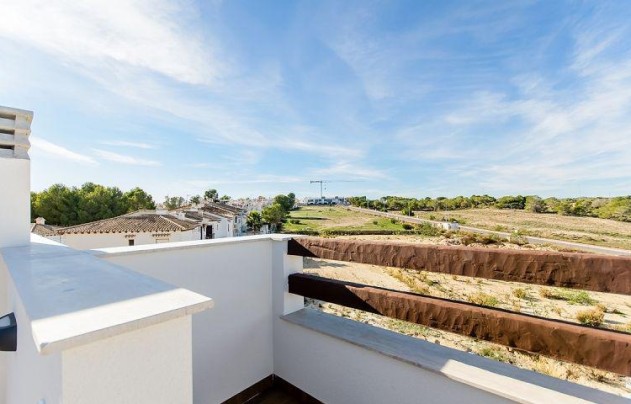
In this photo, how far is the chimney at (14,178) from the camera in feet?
5.10

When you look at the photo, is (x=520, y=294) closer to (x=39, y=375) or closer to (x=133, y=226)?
(x=39, y=375)

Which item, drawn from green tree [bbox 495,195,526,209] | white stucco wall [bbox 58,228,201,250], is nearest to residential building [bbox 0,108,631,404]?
white stucco wall [bbox 58,228,201,250]

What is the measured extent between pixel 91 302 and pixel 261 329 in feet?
6.32

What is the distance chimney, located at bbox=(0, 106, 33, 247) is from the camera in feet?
5.10

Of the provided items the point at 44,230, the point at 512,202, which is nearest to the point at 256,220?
the point at 44,230

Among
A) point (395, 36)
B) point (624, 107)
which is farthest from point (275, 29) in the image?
point (624, 107)

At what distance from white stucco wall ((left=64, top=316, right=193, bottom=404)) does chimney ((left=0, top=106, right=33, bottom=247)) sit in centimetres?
172

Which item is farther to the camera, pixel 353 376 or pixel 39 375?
pixel 353 376

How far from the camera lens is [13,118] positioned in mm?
1649

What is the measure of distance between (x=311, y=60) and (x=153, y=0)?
5090mm

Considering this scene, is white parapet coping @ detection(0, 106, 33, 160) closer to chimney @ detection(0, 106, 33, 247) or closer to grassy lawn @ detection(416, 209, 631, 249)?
chimney @ detection(0, 106, 33, 247)

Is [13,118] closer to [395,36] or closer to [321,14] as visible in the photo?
[321,14]

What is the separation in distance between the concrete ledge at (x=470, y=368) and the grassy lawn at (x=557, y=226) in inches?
1076

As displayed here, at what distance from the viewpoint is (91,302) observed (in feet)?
1.99
